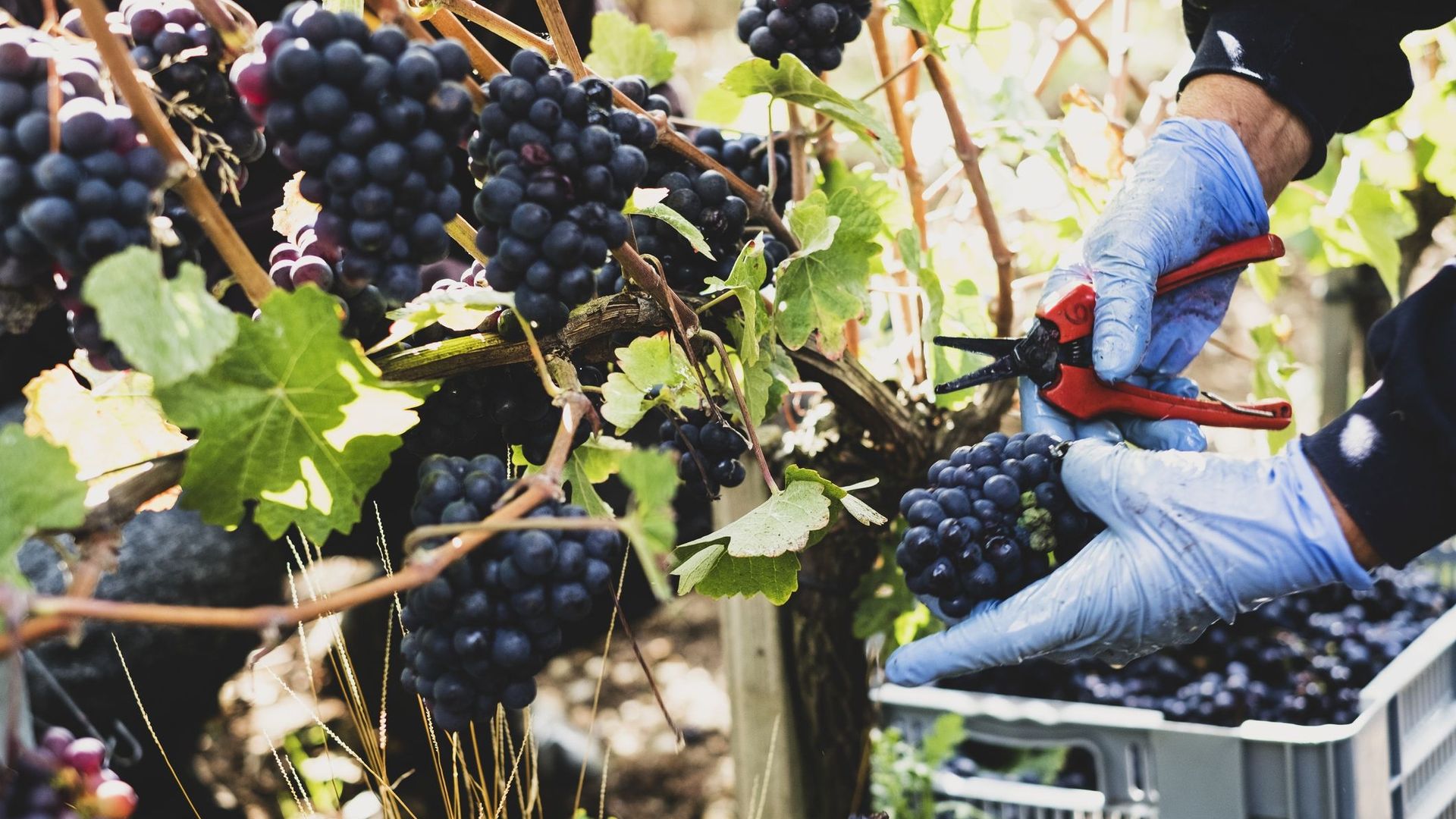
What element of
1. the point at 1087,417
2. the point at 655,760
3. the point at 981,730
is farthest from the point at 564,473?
the point at 655,760

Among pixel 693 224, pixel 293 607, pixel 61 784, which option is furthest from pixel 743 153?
pixel 61 784

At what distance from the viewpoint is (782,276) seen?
91 cm

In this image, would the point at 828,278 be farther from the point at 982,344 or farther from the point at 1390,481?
the point at 1390,481

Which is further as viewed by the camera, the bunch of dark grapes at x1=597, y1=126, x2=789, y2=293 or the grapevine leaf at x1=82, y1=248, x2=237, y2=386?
the bunch of dark grapes at x1=597, y1=126, x2=789, y2=293

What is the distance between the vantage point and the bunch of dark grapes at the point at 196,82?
0.60 metres

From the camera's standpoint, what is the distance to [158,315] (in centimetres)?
52

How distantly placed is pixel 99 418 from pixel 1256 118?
Result: 112 cm

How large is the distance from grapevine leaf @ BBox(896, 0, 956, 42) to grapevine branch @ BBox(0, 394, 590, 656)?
56cm

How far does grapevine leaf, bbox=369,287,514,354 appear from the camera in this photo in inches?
25.2

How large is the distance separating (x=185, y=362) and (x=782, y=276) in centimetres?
50

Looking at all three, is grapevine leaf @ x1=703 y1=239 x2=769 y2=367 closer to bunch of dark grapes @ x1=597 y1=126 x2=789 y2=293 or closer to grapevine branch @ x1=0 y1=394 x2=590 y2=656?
bunch of dark grapes @ x1=597 y1=126 x2=789 y2=293

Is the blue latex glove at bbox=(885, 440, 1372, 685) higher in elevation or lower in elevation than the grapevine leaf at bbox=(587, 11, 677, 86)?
lower

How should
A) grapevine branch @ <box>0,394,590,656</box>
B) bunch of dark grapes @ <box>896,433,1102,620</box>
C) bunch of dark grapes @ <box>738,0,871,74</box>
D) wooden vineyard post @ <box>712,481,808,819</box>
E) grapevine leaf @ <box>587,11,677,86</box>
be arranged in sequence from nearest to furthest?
grapevine branch @ <box>0,394,590,656</box>, bunch of dark grapes @ <box>896,433,1102,620</box>, bunch of dark grapes @ <box>738,0,871,74</box>, grapevine leaf @ <box>587,11,677,86</box>, wooden vineyard post @ <box>712,481,808,819</box>

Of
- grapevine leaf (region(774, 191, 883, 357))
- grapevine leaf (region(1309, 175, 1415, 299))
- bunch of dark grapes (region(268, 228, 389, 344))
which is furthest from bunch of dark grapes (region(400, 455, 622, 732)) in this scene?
grapevine leaf (region(1309, 175, 1415, 299))
